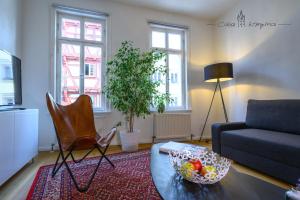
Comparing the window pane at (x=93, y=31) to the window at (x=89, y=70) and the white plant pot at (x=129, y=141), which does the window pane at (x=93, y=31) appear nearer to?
the window at (x=89, y=70)

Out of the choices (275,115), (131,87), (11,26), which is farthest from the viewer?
(131,87)

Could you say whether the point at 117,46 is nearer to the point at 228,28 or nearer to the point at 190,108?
the point at 190,108

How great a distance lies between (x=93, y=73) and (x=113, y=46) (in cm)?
65

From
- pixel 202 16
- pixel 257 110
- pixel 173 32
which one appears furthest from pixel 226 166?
pixel 202 16

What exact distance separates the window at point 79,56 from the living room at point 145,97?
0.02 m

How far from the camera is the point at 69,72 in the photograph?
339cm

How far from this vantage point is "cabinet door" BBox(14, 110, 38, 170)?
203cm

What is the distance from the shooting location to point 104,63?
3574 mm

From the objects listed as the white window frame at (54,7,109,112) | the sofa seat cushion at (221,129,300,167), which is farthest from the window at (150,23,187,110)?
the sofa seat cushion at (221,129,300,167)

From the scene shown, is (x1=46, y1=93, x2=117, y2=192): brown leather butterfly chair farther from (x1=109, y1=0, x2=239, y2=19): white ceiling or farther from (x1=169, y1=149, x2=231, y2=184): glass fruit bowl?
(x1=109, y1=0, x2=239, y2=19): white ceiling

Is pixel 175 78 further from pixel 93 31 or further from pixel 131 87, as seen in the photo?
pixel 93 31

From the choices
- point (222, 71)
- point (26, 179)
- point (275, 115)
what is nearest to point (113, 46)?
point (222, 71)

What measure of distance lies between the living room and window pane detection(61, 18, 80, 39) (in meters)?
0.02

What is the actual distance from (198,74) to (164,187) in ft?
11.6
